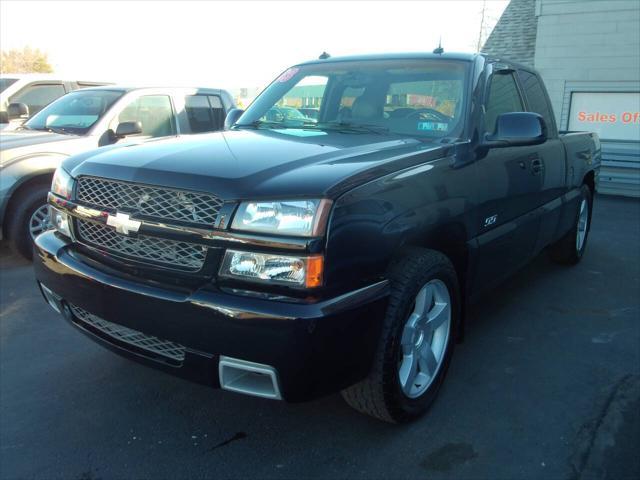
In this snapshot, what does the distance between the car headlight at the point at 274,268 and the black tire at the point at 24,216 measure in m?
3.87

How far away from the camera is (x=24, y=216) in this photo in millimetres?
5238

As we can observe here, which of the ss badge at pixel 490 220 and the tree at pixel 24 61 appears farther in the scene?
the tree at pixel 24 61

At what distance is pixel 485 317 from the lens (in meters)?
4.23

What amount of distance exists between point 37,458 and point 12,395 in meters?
0.68

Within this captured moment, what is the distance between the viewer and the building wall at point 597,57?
978 cm

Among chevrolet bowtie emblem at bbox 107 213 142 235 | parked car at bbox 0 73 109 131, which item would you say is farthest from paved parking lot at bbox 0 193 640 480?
parked car at bbox 0 73 109 131

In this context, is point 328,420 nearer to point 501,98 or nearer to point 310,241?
point 310,241

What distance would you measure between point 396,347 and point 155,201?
122 centimetres

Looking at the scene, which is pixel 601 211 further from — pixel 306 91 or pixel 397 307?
pixel 397 307

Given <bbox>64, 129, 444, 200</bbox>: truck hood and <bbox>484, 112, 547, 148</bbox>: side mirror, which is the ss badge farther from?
<bbox>64, 129, 444, 200</bbox>: truck hood

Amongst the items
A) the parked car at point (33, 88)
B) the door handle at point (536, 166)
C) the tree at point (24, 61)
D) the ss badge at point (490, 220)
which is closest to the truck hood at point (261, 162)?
the ss badge at point (490, 220)

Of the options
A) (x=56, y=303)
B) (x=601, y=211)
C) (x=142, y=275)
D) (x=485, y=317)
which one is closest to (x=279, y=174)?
(x=142, y=275)

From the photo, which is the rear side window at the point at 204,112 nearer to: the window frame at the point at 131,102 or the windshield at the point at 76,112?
the window frame at the point at 131,102

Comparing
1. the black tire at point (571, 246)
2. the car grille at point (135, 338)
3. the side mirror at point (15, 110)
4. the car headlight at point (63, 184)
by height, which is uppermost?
the side mirror at point (15, 110)
